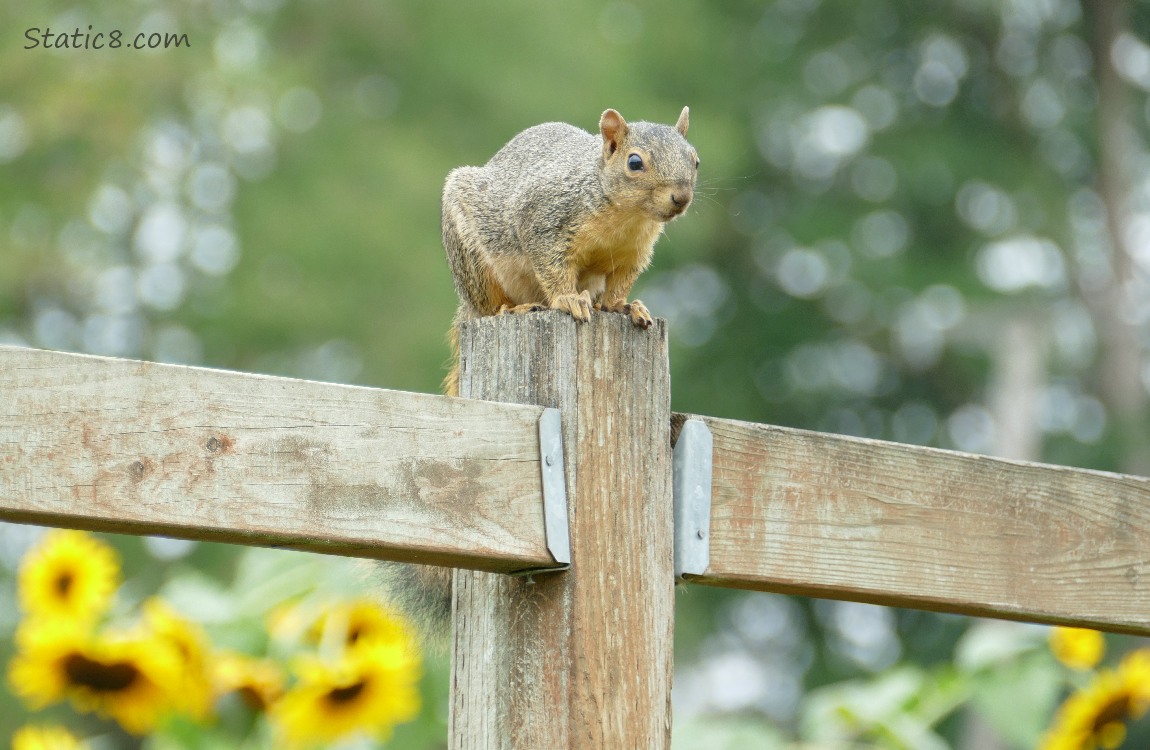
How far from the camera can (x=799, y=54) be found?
10.9 meters

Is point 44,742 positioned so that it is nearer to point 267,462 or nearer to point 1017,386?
point 267,462

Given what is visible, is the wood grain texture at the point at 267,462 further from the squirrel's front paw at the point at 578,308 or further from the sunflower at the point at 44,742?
the sunflower at the point at 44,742

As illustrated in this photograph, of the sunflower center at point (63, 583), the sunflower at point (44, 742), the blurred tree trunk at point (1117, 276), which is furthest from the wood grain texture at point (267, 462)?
the blurred tree trunk at point (1117, 276)

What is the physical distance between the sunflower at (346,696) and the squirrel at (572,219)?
442 mm

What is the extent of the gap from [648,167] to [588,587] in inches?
48.2

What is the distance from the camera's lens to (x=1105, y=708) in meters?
2.43

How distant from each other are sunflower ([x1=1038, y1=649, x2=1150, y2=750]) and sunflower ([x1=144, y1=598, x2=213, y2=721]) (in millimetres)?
1378

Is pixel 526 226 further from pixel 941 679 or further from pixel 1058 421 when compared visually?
pixel 1058 421

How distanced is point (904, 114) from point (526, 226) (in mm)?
9073

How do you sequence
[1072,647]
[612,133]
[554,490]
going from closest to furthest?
[554,490], [1072,647], [612,133]

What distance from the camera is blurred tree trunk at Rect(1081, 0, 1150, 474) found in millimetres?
9617

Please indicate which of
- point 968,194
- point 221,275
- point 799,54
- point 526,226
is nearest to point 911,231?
point 968,194
